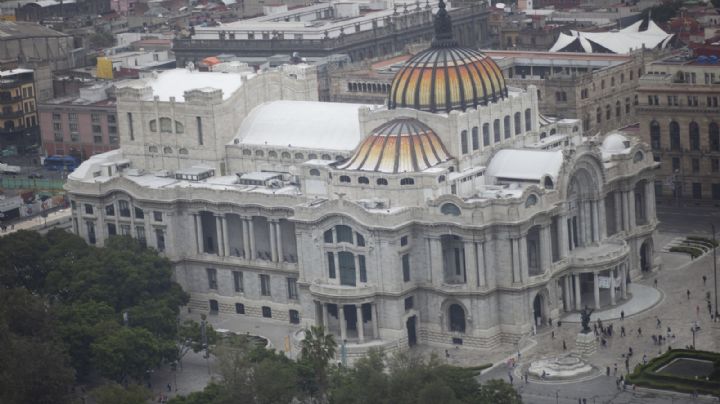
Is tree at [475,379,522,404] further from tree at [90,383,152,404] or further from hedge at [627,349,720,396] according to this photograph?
tree at [90,383,152,404]

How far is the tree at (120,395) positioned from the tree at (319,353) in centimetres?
1676

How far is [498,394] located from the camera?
7023 inches

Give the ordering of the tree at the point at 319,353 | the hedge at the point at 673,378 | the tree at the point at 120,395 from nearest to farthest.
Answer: the tree at the point at 120,395 < the tree at the point at 319,353 < the hedge at the point at 673,378

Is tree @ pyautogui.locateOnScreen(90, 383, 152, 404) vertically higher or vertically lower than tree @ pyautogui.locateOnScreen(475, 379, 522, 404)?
higher

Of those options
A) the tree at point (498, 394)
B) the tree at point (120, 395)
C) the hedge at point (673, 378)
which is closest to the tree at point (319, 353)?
the tree at point (120, 395)

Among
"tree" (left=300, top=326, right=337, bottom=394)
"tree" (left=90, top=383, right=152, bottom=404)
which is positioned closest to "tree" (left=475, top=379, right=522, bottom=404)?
"tree" (left=300, top=326, right=337, bottom=394)

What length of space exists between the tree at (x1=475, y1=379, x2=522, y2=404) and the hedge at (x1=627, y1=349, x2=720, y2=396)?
62.2 feet

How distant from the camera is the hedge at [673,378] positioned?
189 metres

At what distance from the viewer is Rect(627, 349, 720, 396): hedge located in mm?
189250

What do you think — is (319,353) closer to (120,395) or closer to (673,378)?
(120,395)

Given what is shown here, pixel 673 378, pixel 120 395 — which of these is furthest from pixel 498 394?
pixel 120 395

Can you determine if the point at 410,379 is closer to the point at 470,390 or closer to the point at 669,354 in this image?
the point at 470,390

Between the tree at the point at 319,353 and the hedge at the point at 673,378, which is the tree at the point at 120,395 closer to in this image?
the tree at the point at 319,353

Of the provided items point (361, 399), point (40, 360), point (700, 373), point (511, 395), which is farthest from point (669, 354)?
point (40, 360)
